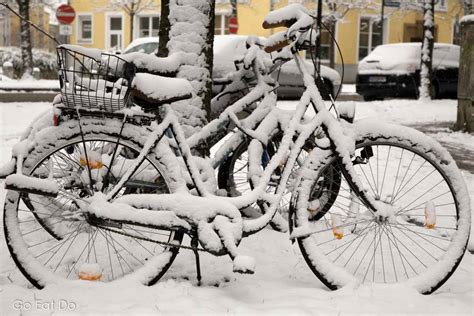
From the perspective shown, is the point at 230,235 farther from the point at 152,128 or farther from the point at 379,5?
the point at 379,5

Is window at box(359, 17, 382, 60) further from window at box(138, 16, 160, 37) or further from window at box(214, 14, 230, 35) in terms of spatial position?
window at box(138, 16, 160, 37)

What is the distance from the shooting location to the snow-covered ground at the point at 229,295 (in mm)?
3201

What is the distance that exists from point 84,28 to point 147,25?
4620mm

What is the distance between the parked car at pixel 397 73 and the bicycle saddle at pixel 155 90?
14557 mm

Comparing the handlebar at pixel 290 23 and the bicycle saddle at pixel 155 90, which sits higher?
the handlebar at pixel 290 23

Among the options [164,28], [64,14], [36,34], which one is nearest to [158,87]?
[164,28]

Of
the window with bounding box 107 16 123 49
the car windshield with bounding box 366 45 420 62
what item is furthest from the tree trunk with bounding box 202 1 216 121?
the window with bounding box 107 16 123 49

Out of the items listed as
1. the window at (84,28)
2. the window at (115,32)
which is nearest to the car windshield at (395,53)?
the window at (115,32)

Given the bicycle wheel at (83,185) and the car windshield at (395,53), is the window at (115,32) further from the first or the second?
the bicycle wheel at (83,185)

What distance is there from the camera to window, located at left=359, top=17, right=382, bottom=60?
33875 millimetres

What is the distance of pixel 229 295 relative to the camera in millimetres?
3449

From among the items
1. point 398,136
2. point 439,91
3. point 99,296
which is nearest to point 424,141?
point 398,136

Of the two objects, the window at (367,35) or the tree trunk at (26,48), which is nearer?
the tree trunk at (26,48)

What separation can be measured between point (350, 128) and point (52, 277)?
69.0 inches
